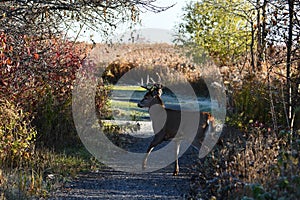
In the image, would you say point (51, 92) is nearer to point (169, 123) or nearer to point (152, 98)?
point (152, 98)

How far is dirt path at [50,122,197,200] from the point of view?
7.39 meters

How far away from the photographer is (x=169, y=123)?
9.26 m

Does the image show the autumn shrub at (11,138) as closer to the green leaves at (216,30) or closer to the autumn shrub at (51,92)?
the autumn shrub at (51,92)

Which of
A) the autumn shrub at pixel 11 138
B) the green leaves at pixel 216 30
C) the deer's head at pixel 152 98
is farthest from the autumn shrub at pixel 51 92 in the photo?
the green leaves at pixel 216 30

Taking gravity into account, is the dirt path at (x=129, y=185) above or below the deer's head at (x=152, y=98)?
below

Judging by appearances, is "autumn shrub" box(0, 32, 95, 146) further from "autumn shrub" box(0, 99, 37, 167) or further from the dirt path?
the dirt path

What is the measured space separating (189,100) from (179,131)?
25.7 feet

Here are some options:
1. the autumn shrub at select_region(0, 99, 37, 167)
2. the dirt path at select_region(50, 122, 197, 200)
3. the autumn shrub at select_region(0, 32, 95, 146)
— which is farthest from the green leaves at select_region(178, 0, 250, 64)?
the autumn shrub at select_region(0, 99, 37, 167)

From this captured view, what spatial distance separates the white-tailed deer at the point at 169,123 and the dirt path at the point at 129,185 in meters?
0.33

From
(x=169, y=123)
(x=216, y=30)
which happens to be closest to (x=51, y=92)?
(x=169, y=123)

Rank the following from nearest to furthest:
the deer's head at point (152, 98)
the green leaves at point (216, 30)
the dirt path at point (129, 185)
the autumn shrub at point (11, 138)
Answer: the dirt path at point (129, 185) → the autumn shrub at point (11, 138) → the deer's head at point (152, 98) → the green leaves at point (216, 30)

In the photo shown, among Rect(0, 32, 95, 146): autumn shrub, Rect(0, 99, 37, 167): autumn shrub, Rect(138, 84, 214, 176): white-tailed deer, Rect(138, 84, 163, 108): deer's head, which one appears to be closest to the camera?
Rect(0, 99, 37, 167): autumn shrub

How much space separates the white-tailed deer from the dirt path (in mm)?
335

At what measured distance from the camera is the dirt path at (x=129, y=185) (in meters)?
7.39
